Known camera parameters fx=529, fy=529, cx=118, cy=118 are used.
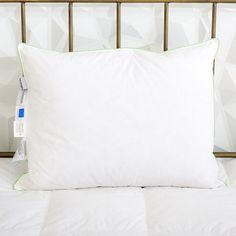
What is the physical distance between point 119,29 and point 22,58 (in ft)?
1.27

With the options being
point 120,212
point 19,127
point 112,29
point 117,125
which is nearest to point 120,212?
point 120,212

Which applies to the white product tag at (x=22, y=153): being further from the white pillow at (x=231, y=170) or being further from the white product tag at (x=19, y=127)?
the white pillow at (x=231, y=170)

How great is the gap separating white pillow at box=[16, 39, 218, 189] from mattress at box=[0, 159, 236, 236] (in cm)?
5

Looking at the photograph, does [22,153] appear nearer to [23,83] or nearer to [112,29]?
[23,83]

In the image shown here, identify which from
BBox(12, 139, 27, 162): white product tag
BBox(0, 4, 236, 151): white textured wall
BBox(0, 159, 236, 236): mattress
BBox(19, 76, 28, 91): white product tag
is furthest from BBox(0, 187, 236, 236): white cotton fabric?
BBox(0, 4, 236, 151): white textured wall

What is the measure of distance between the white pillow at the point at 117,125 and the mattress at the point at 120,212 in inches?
1.9

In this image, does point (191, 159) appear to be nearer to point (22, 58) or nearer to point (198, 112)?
point (198, 112)

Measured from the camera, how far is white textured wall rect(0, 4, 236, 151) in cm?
184

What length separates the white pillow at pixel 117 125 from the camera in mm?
1482

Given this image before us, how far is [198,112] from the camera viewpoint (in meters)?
1.51

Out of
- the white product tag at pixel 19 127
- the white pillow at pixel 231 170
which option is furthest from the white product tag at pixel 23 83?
the white pillow at pixel 231 170

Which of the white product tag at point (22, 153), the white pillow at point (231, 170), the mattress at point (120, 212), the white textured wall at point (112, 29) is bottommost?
the white pillow at point (231, 170)

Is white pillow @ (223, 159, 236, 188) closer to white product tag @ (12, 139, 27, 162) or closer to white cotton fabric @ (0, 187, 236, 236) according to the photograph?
white cotton fabric @ (0, 187, 236, 236)

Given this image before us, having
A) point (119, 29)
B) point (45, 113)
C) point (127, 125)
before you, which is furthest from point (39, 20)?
point (127, 125)
